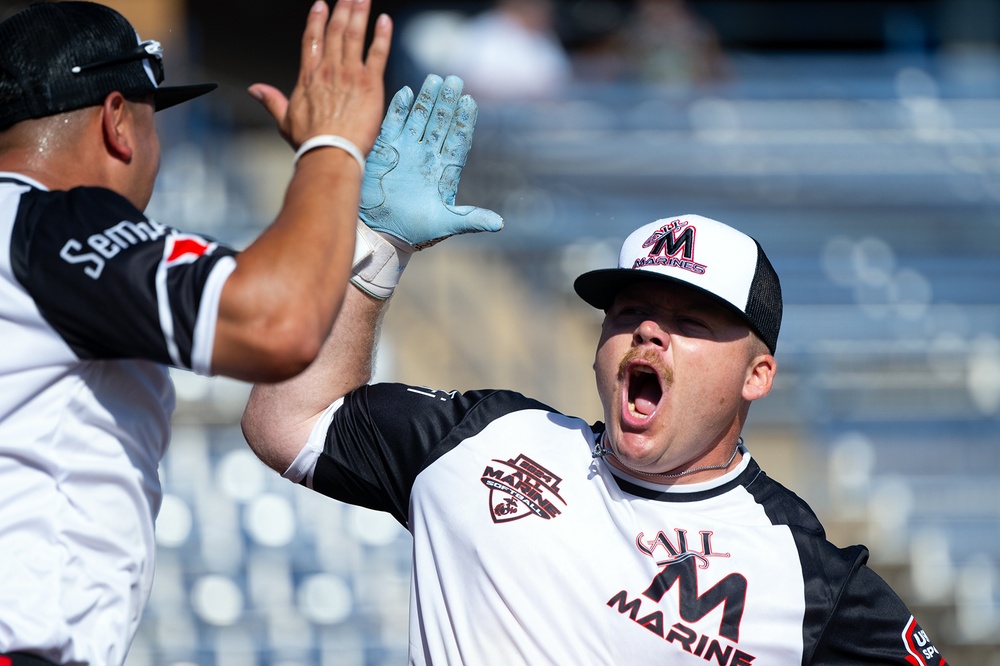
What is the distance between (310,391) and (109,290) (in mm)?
1040

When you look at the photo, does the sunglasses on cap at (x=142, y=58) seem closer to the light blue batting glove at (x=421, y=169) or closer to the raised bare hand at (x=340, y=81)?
the raised bare hand at (x=340, y=81)

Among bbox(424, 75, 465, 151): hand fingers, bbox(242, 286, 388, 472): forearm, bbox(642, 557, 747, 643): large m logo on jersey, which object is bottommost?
→ bbox(242, 286, 388, 472): forearm

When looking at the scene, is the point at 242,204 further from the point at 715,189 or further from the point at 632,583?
the point at 632,583

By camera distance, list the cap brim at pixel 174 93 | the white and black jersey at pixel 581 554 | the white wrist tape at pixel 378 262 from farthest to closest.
A: the white wrist tape at pixel 378 262 < the white and black jersey at pixel 581 554 < the cap brim at pixel 174 93

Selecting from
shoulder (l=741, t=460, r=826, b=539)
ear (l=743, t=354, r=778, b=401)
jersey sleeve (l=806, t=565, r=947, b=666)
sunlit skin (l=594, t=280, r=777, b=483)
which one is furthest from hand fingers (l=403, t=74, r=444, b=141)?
jersey sleeve (l=806, t=565, r=947, b=666)

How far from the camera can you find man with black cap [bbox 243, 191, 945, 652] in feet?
8.38

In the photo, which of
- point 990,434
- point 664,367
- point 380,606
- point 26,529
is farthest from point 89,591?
point 990,434

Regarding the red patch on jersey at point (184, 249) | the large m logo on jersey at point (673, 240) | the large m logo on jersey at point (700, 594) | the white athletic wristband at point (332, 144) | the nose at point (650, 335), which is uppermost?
the large m logo on jersey at point (673, 240)

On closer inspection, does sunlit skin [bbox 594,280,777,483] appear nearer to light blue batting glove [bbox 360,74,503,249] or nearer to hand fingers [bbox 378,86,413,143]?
light blue batting glove [bbox 360,74,503,249]

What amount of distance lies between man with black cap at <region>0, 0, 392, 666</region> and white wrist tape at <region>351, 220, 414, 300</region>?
2.14 ft

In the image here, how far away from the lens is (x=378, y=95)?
209 centimetres

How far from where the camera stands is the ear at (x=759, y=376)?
2811 millimetres

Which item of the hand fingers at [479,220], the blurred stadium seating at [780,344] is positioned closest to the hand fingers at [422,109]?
the hand fingers at [479,220]

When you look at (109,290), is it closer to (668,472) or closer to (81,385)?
(81,385)
